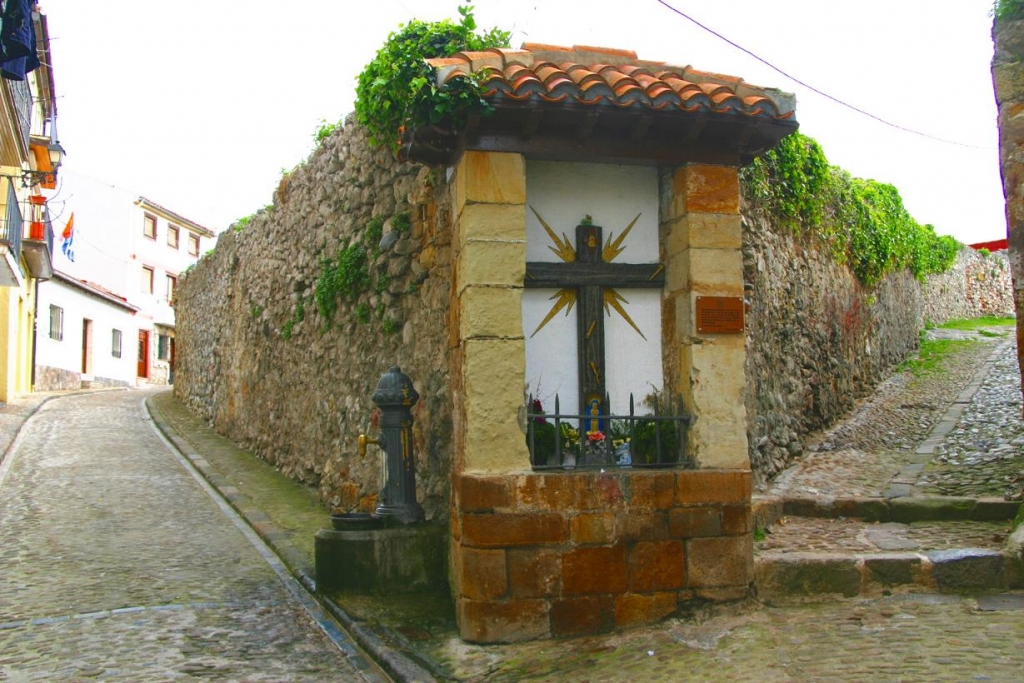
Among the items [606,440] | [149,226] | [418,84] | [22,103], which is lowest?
Result: [606,440]

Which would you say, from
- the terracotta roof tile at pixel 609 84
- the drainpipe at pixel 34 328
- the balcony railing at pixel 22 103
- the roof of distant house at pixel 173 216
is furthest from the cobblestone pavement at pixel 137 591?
the roof of distant house at pixel 173 216

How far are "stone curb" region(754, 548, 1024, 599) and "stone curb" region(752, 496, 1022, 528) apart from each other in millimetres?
1007

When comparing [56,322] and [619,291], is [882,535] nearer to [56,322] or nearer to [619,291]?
[619,291]

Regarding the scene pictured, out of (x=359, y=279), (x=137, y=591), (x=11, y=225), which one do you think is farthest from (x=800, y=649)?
(x=11, y=225)

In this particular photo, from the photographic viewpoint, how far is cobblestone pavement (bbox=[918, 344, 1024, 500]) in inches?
272

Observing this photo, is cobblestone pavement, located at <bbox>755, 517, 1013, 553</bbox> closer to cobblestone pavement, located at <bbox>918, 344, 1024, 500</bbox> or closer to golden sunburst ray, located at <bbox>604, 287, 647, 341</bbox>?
cobblestone pavement, located at <bbox>918, 344, 1024, 500</bbox>

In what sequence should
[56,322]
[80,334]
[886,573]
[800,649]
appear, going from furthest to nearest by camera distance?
[80,334]
[56,322]
[886,573]
[800,649]

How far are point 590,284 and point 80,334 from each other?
26484 millimetres

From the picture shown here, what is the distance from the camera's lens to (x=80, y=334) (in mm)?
→ 28203

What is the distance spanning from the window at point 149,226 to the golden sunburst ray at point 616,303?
34114mm

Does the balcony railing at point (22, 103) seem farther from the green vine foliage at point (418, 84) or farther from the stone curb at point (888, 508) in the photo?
the stone curb at point (888, 508)

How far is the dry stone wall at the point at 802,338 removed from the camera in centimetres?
836

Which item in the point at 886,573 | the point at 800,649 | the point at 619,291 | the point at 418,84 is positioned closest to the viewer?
the point at 800,649

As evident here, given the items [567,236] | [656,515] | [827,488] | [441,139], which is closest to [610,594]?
[656,515]
